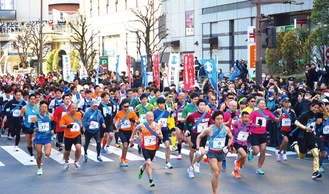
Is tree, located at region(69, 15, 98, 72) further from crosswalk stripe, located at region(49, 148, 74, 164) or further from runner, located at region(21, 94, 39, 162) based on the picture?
runner, located at region(21, 94, 39, 162)

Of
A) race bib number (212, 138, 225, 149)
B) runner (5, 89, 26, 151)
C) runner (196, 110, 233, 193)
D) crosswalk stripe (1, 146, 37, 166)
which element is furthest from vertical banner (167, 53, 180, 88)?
race bib number (212, 138, 225, 149)

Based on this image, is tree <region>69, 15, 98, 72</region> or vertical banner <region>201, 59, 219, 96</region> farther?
tree <region>69, 15, 98, 72</region>

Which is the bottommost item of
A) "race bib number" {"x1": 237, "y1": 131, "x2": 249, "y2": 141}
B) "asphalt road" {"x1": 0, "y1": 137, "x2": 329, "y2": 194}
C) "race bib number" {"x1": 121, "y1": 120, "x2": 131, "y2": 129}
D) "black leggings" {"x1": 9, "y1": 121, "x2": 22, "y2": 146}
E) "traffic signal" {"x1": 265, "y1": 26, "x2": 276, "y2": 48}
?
"asphalt road" {"x1": 0, "y1": 137, "x2": 329, "y2": 194}

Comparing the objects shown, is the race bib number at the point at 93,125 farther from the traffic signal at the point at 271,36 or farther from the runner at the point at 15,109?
the traffic signal at the point at 271,36

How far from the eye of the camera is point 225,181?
1468cm

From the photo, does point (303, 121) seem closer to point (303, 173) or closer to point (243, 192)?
point (303, 173)

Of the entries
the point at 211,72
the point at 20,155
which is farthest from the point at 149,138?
the point at 211,72

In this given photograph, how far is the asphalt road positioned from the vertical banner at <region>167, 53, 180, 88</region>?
8768 millimetres

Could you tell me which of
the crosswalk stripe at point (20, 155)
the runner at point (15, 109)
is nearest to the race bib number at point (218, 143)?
the crosswalk stripe at point (20, 155)

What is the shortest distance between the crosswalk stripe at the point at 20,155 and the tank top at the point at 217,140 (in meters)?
6.09

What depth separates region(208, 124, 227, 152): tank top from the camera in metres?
13.0

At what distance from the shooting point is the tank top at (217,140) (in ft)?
42.7

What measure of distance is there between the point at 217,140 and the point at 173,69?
14.0 m

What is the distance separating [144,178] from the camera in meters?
15.0
